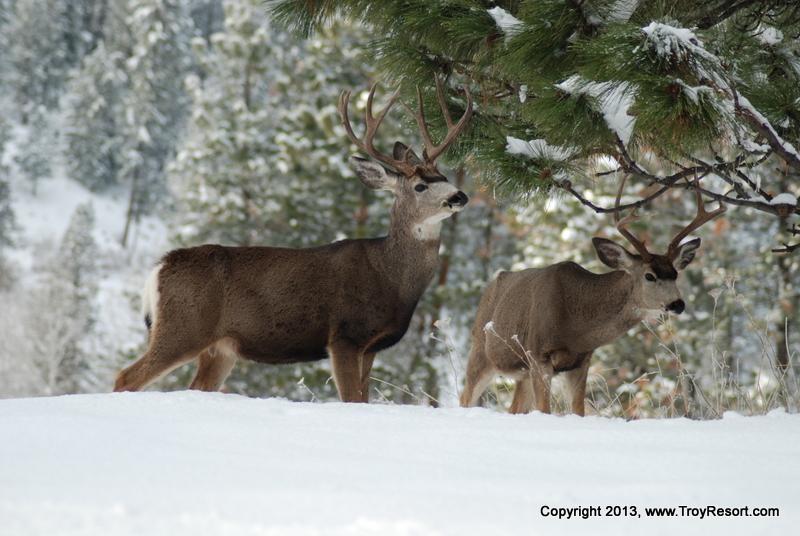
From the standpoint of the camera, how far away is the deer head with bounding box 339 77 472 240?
516cm

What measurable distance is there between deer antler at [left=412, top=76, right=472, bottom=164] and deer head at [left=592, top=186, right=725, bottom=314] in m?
1.04

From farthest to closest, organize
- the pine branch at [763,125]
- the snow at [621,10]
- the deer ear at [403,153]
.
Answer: the deer ear at [403,153] → the snow at [621,10] → the pine branch at [763,125]

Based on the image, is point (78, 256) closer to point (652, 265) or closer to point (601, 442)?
point (652, 265)

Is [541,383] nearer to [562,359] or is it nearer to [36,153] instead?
[562,359]

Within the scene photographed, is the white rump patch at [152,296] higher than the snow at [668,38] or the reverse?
the reverse

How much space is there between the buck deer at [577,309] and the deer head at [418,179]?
2.37ft

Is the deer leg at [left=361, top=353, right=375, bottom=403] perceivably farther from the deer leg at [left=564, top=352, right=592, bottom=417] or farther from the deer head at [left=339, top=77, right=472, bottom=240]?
the deer leg at [left=564, top=352, right=592, bottom=417]

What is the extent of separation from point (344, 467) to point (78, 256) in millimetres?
33824

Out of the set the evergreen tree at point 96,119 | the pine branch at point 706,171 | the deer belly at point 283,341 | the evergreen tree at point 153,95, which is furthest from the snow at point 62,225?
the pine branch at point 706,171

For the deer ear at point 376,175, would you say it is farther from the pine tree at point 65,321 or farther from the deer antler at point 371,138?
the pine tree at point 65,321

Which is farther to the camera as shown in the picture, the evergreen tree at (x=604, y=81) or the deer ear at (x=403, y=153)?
the deer ear at (x=403, y=153)

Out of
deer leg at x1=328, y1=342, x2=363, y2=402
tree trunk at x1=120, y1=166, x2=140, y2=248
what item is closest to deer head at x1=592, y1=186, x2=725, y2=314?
deer leg at x1=328, y1=342, x2=363, y2=402

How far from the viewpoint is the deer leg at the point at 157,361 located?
16.0 ft

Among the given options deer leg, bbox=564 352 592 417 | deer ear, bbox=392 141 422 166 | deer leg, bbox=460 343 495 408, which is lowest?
deer leg, bbox=460 343 495 408
